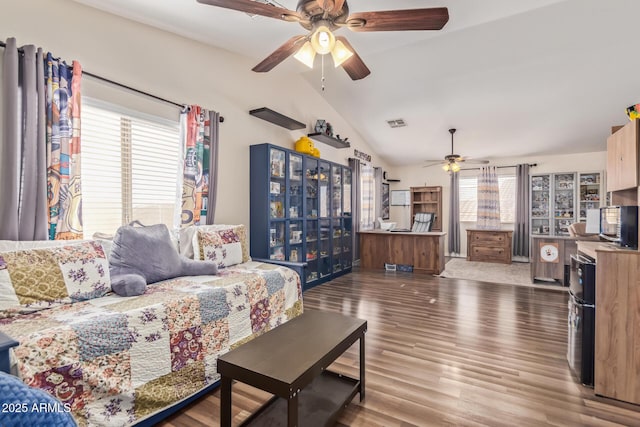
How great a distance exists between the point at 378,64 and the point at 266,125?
1.88 m

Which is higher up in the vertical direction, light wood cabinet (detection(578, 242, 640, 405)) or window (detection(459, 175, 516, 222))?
window (detection(459, 175, 516, 222))

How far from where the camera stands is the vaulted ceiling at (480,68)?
2.84 metres

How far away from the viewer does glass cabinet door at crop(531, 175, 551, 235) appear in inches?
274

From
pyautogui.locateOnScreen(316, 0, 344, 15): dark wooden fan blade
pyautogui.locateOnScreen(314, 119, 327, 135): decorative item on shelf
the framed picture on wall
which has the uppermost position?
pyautogui.locateOnScreen(314, 119, 327, 135): decorative item on shelf

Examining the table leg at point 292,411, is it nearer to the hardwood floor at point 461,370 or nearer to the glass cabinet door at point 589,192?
the hardwood floor at point 461,370

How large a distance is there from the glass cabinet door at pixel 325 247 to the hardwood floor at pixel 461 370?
104 centimetres

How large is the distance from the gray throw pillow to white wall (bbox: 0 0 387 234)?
1.03 m

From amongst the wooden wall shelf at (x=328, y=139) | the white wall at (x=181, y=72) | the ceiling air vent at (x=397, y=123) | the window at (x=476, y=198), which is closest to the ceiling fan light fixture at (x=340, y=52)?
the white wall at (x=181, y=72)

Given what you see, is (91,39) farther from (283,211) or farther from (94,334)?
(283,211)

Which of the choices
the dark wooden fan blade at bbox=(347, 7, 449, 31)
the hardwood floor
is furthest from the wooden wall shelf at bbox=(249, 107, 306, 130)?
the hardwood floor

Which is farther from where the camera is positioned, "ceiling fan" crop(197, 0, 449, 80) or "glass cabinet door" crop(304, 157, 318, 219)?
"glass cabinet door" crop(304, 157, 318, 219)

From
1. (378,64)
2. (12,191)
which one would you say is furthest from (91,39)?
(378,64)

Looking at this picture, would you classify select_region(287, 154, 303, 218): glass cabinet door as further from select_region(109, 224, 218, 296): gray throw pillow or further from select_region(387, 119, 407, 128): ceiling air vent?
select_region(387, 119, 407, 128): ceiling air vent

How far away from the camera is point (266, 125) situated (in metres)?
4.21
